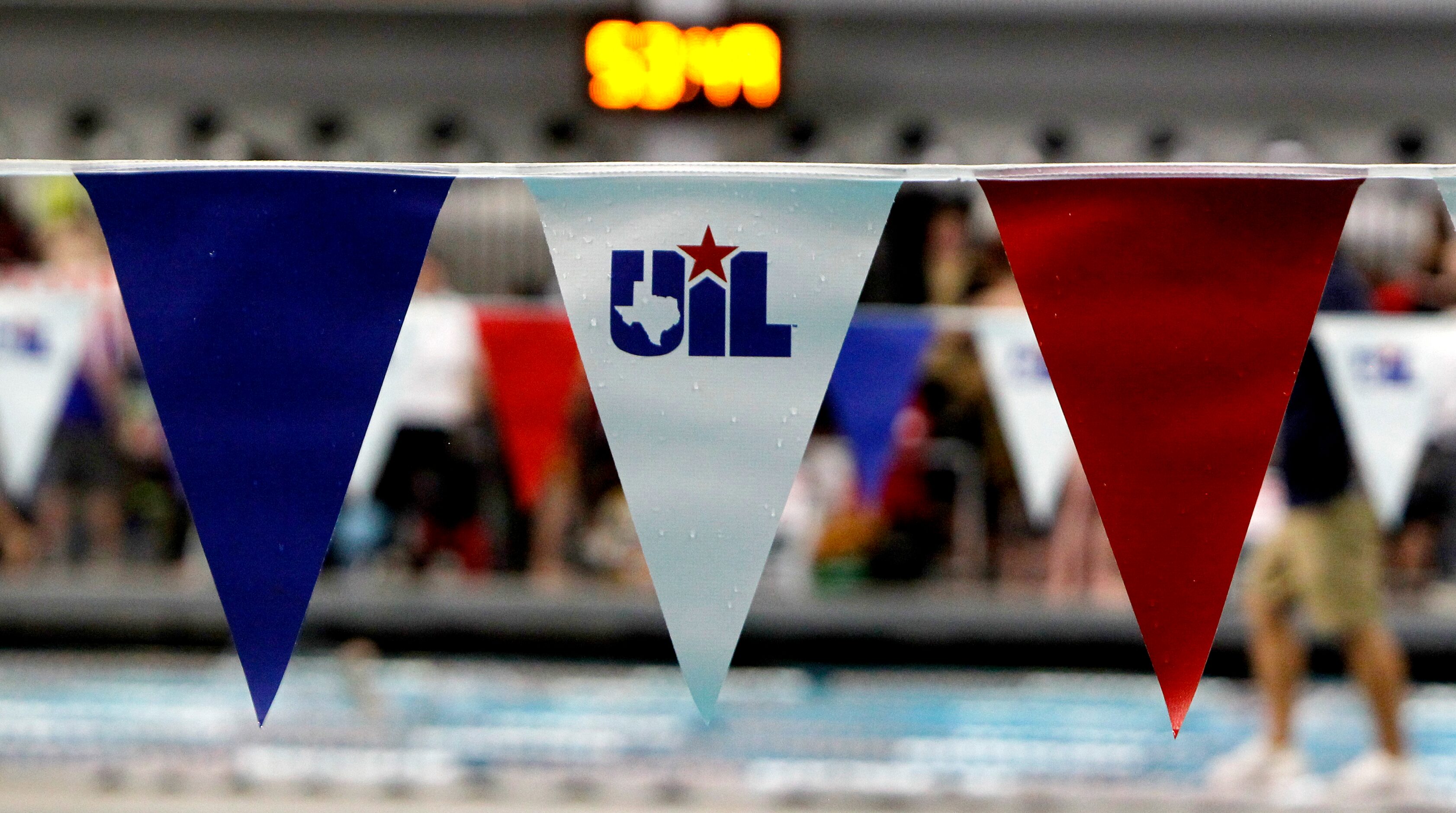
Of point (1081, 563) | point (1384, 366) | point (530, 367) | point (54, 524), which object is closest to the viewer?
point (1384, 366)

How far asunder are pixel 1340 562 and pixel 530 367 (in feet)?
8.67

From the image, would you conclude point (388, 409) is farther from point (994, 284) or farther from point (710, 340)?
point (710, 340)

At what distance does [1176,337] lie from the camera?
218 centimetres

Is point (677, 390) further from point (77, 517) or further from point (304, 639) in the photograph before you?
point (77, 517)

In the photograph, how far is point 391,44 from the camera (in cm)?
1026

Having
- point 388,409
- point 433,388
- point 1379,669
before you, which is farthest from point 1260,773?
point 433,388

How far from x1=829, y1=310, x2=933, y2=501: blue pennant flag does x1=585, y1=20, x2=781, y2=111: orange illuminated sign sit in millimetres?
3759

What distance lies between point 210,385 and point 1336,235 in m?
1.64

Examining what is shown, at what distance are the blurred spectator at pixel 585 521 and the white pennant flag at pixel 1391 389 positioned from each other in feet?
10.6

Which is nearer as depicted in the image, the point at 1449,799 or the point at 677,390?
the point at 677,390

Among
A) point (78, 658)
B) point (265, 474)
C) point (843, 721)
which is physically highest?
point (265, 474)

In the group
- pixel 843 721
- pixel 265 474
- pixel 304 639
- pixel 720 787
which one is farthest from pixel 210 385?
pixel 304 639

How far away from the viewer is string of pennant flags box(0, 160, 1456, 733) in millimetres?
2178

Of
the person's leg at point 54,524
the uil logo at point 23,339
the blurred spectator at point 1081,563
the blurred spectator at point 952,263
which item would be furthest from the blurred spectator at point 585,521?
the uil logo at point 23,339
